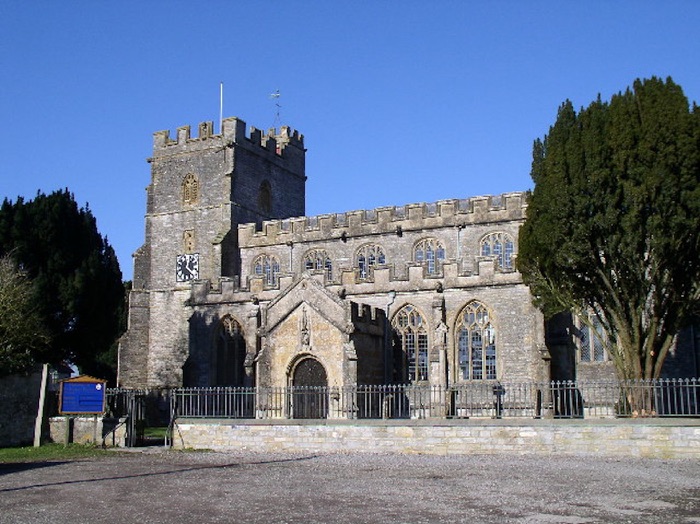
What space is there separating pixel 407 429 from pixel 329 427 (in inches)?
91.6

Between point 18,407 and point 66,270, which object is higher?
point 66,270

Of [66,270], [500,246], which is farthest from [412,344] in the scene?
[66,270]

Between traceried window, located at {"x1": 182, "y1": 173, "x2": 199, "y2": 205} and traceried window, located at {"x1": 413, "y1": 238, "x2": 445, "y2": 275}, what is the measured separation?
1359cm

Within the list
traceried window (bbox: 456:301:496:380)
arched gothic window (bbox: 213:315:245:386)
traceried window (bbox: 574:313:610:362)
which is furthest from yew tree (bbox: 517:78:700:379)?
arched gothic window (bbox: 213:315:245:386)

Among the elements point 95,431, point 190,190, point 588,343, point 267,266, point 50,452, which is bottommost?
point 50,452

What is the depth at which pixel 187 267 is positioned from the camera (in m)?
44.2

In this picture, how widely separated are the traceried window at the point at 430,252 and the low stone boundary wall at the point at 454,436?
16.0 meters

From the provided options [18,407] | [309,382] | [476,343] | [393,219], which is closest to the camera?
[18,407]

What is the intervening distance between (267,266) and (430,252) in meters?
8.86

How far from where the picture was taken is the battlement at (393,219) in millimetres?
37062

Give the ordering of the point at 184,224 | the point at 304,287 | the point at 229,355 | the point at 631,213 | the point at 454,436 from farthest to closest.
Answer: the point at 184,224
the point at 229,355
the point at 304,287
the point at 631,213
the point at 454,436

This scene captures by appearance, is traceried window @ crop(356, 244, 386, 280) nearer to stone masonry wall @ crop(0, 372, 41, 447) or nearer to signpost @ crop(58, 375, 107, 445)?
signpost @ crop(58, 375, 107, 445)

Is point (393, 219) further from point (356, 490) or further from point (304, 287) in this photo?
point (356, 490)

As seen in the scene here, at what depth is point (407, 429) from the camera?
22.1 metres
